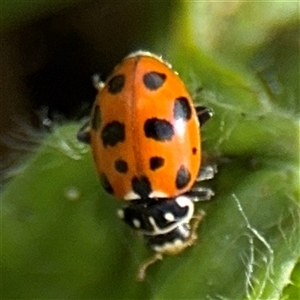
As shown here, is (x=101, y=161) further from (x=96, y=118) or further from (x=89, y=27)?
(x=89, y=27)

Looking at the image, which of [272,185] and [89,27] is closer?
[272,185]

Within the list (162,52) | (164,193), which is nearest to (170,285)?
(164,193)
